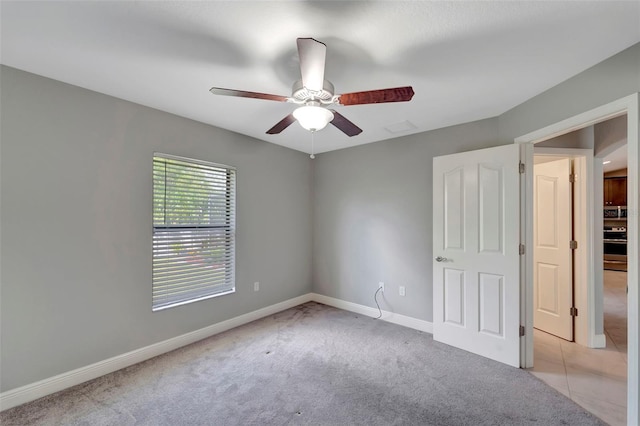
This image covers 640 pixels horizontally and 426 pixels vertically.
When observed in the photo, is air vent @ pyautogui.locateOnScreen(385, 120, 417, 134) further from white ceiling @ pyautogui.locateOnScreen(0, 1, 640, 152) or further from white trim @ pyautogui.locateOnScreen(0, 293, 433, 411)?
white trim @ pyautogui.locateOnScreen(0, 293, 433, 411)

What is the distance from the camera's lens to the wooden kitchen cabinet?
23.2ft

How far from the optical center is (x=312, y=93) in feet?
5.74

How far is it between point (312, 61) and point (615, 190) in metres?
9.85

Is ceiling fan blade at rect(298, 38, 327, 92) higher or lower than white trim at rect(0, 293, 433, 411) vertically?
higher

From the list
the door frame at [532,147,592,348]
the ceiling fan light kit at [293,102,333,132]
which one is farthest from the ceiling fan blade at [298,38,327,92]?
the door frame at [532,147,592,348]

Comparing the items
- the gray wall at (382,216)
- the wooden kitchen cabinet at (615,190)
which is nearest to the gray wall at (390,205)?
the gray wall at (382,216)

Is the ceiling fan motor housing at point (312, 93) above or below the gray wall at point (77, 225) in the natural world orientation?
above

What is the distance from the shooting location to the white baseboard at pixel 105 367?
Answer: 196cm

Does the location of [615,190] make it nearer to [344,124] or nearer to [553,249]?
[553,249]

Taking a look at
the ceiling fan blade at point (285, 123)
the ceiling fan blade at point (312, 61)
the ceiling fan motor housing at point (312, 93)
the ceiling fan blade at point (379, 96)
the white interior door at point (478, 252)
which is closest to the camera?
the ceiling fan blade at point (312, 61)

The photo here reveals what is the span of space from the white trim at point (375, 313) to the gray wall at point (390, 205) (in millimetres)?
71

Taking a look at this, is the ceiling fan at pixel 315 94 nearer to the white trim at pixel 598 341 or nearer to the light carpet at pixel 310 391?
the light carpet at pixel 310 391

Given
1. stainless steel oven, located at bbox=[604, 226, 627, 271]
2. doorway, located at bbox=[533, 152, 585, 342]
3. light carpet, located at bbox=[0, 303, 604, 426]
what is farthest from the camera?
stainless steel oven, located at bbox=[604, 226, 627, 271]

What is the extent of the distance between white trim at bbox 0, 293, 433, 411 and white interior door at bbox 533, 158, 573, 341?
4.69 feet
